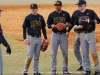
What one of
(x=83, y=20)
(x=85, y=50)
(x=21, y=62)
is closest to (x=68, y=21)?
(x=83, y=20)

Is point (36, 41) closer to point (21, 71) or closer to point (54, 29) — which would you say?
point (54, 29)

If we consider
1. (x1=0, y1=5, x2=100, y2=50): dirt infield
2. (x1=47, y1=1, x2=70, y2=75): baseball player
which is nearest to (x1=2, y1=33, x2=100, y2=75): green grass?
(x1=47, y1=1, x2=70, y2=75): baseball player

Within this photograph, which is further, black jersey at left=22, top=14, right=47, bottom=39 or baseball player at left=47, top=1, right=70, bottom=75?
baseball player at left=47, top=1, right=70, bottom=75

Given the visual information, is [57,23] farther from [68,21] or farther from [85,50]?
[85,50]

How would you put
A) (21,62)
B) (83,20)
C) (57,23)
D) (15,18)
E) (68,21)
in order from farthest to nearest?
1. (15,18)
2. (21,62)
3. (68,21)
4. (57,23)
5. (83,20)

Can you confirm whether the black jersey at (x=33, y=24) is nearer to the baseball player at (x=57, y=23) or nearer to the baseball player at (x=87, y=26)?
the baseball player at (x=57, y=23)

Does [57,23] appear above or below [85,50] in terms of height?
above

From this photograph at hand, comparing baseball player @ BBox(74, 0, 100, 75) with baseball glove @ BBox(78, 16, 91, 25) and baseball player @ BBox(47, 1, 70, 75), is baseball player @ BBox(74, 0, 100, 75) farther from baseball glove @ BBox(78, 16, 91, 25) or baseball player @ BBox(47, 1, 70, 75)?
baseball player @ BBox(47, 1, 70, 75)

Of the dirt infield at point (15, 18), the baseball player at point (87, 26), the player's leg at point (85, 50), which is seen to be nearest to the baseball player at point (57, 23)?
the baseball player at point (87, 26)

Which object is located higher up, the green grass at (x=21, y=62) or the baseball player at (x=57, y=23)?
the baseball player at (x=57, y=23)

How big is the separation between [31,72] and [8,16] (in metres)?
17.2

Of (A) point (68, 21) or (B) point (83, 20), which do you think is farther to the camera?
(A) point (68, 21)

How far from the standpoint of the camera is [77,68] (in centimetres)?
1113

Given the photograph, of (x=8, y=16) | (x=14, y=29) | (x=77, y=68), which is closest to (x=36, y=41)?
(x=77, y=68)
